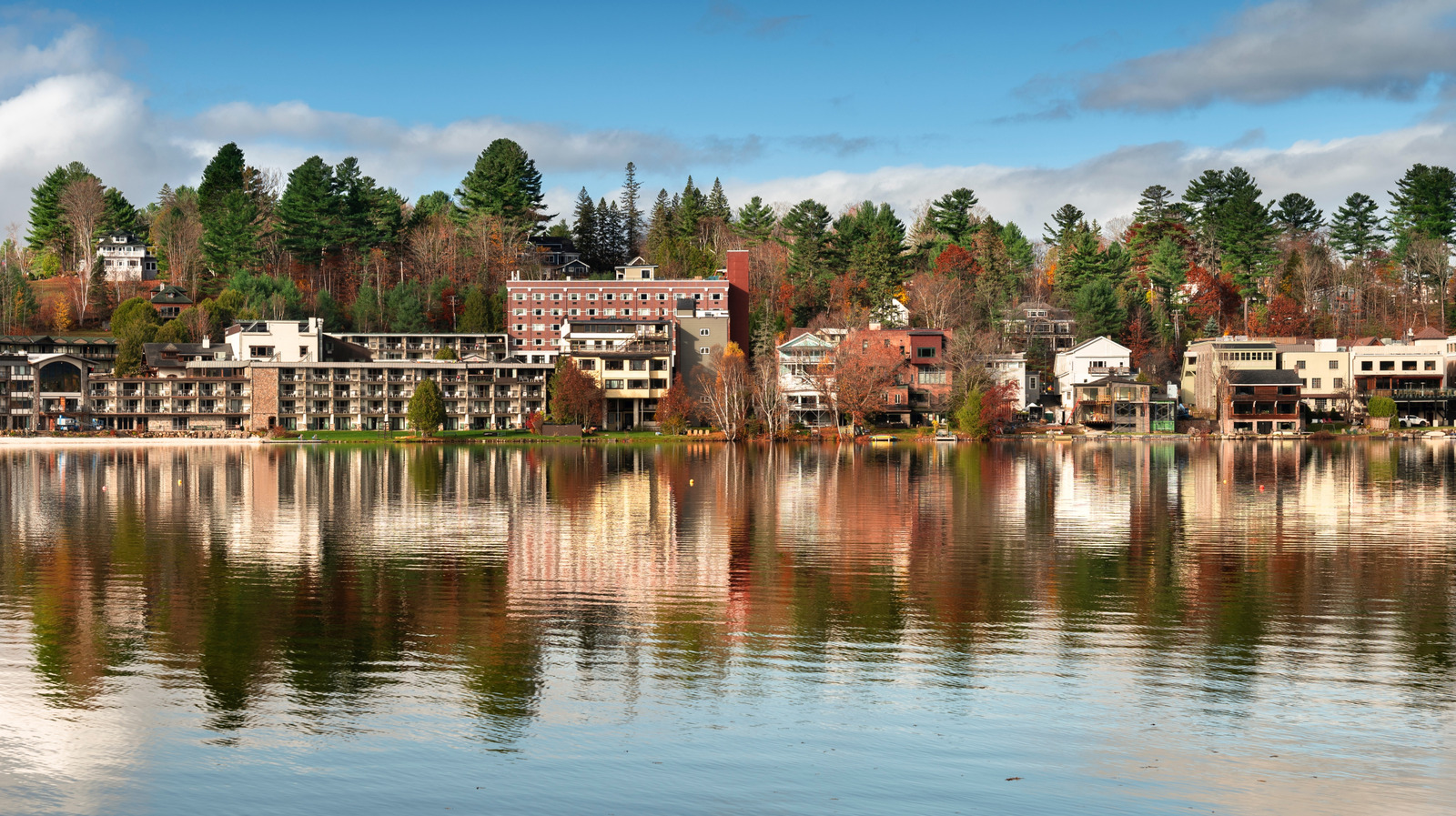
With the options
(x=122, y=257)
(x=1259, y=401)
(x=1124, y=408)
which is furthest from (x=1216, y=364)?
(x=122, y=257)

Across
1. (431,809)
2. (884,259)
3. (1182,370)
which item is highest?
(884,259)

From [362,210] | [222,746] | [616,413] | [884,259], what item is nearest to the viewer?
[222,746]

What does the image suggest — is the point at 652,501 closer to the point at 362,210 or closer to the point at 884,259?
the point at 884,259

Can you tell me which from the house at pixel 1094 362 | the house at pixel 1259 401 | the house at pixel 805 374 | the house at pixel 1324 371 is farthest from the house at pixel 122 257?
the house at pixel 1324 371

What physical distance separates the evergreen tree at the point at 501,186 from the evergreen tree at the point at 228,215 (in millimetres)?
25693

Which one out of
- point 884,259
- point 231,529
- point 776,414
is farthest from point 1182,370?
point 231,529

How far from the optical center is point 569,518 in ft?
129

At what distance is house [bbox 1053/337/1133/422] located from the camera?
375ft

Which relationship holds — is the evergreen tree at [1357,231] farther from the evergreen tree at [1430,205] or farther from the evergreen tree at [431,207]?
the evergreen tree at [431,207]

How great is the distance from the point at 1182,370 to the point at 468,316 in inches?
3058

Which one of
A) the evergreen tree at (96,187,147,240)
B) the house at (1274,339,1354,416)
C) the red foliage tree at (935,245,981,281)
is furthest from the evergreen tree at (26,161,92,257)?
the house at (1274,339,1354,416)

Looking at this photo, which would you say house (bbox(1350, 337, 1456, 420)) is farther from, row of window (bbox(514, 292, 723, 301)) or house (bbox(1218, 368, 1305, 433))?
row of window (bbox(514, 292, 723, 301))

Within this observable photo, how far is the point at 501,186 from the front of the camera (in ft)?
459

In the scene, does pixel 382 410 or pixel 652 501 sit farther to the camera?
pixel 382 410
